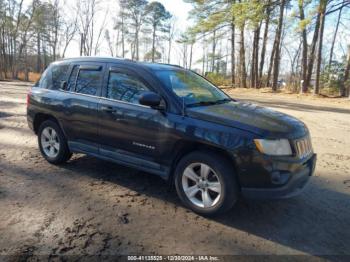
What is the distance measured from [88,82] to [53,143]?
1.34m

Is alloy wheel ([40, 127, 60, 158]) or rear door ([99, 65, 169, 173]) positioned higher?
rear door ([99, 65, 169, 173])

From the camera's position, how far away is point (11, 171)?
536 cm

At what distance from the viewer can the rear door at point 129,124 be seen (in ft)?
14.2

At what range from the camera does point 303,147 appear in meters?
4.02

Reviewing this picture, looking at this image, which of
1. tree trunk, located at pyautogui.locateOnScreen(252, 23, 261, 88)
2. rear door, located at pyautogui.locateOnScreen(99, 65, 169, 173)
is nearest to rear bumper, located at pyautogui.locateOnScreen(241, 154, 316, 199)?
rear door, located at pyautogui.locateOnScreen(99, 65, 169, 173)

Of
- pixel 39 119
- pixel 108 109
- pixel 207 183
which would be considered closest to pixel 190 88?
pixel 108 109

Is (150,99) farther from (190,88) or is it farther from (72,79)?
(72,79)

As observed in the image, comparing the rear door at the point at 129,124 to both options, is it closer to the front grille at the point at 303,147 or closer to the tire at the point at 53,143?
the tire at the point at 53,143

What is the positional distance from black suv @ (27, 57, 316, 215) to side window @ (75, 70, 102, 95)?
2cm

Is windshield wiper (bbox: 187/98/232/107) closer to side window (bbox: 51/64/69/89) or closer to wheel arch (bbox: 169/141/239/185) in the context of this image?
wheel arch (bbox: 169/141/239/185)

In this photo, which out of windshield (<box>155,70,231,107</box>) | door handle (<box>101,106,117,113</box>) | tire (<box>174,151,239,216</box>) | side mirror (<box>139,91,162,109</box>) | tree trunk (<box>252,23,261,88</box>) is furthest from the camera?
tree trunk (<box>252,23,261,88</box>)

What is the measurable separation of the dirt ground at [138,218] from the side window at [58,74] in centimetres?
139

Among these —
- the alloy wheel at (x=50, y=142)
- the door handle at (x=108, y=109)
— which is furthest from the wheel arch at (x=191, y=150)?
the alloy wheel at (x=50, y=142)

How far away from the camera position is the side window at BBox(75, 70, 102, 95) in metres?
5.09
